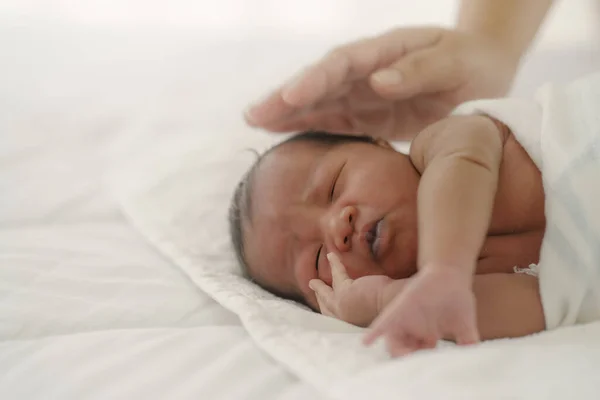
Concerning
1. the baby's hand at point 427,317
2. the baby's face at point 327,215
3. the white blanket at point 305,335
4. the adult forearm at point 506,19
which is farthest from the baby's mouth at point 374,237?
the adult forearm at point 506,19

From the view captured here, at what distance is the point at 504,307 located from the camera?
2.30ft

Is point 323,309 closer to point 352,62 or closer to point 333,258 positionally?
point 333,258

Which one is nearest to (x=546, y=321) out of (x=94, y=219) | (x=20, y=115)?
(x=94, y=219)

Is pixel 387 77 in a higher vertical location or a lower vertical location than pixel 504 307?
higher

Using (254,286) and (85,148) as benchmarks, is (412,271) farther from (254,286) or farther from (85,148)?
(85,148)

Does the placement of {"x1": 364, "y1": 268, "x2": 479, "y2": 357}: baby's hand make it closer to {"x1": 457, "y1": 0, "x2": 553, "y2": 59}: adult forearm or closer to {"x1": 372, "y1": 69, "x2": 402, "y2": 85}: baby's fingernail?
{"x1": 372, "y1": 69, "x2": 402, "y2": 85}: baby's fingernail

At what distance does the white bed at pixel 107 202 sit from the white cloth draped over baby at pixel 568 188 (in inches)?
11.7

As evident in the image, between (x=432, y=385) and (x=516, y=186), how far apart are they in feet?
1.21

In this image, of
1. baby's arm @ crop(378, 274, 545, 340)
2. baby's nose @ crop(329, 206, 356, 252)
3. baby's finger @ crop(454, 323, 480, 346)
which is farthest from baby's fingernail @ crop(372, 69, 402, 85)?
baby's finger @ crop(454, 323, 480, 346)

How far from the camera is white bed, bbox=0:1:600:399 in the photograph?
0.67 metres

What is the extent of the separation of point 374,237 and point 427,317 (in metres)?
0.25

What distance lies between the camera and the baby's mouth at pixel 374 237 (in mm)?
790

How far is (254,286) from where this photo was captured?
2.99ft

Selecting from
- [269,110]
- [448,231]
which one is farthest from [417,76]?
[448,231]
